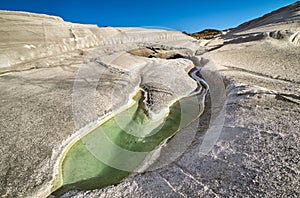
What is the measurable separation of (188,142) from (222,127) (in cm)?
67

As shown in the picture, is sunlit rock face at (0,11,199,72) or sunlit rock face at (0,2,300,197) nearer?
sunlit rock face at (0,2,300,197)

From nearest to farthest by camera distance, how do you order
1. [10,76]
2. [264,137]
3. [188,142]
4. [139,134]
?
[264,137] < [188,142] < [139,134] < [10,76]

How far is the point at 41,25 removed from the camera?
28.8ft

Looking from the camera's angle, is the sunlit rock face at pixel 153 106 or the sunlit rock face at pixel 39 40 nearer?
the sunlit rock face at pixel 153 106

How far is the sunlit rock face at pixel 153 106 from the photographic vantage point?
2.69m

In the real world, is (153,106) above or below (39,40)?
below

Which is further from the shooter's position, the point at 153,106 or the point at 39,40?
the point at 39,40

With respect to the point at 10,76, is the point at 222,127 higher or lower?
lower

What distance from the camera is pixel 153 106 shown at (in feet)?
17.5

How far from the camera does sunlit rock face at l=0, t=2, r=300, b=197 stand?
2.69m

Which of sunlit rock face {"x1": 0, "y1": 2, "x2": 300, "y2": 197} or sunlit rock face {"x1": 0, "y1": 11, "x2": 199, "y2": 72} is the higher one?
sunlit rock face {"x1": 0, "y1": 11, "x2": 199, "y2": 72}

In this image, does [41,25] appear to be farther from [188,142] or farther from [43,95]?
A: [188,142]

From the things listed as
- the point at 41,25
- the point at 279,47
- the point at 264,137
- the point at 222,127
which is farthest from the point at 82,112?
the point at 279,47

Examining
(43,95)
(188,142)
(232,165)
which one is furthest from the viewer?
(43,95)
